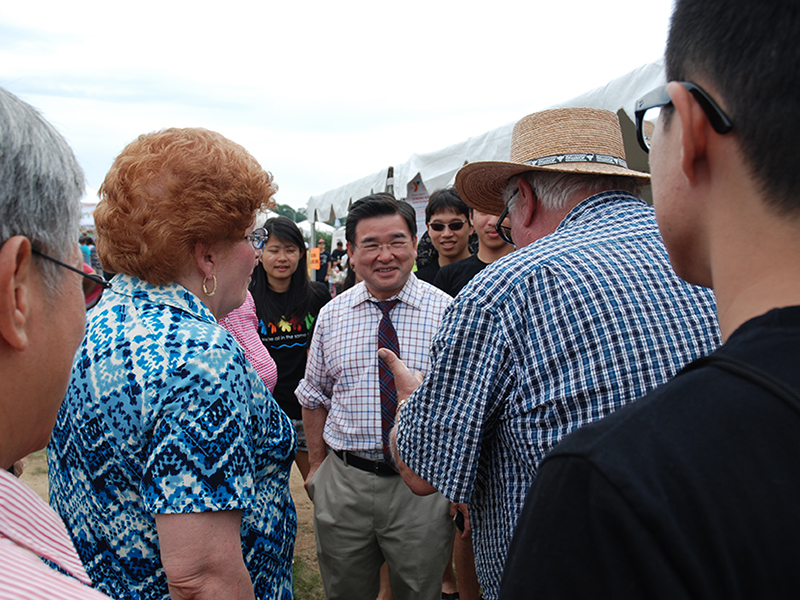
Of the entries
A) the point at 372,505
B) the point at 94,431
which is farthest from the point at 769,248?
the point at 372,505

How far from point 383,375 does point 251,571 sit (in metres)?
1.44

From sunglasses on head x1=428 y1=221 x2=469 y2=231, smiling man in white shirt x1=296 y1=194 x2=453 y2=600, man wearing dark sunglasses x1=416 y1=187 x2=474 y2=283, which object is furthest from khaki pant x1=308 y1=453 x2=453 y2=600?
sunglasses on head x1=428 y1=221 x2=469 y2=231

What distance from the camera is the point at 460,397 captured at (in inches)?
54.8

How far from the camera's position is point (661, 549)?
54cm

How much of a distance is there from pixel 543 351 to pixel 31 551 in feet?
3.49

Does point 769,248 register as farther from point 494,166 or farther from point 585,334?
point 494,166

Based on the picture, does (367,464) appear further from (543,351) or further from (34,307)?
(34,307)

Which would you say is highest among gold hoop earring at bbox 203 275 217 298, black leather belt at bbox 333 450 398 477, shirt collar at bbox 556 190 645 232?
shirt collar at bbox 556 190 645 232

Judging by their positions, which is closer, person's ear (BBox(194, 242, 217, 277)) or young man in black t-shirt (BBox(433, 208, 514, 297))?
person's ear (BBox(194, 242, 217, 277))

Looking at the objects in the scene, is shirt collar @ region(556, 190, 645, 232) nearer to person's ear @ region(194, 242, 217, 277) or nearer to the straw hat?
the straw hat

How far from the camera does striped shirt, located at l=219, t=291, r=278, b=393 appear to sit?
287 centimetres

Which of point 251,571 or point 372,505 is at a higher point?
point 251,571

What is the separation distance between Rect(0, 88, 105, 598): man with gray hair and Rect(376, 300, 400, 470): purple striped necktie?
199 cm

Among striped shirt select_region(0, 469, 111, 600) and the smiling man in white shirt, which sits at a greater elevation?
striped shirt select_region(0, 469, 111, 600)
